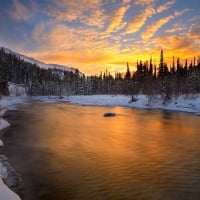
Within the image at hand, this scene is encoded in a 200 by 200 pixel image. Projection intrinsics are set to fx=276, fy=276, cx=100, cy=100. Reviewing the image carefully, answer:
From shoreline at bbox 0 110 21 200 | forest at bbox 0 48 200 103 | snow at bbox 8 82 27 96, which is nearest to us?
shoreline at bbox 0 110 21 200

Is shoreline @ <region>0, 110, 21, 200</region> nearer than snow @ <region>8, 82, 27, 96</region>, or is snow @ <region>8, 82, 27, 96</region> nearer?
shoreline @ <region>0, 110, 21, 200</region>

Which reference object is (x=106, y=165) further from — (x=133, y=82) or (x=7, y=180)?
(x=133, y=82)

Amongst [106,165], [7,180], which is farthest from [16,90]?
[7,180]

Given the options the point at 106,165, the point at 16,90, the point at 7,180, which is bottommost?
the point at 106,165

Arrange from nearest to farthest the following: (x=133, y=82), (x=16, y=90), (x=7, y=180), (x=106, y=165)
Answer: (x=7, y=180), (x=106, y=165), (x=133, y=82), (x=16, y=90)

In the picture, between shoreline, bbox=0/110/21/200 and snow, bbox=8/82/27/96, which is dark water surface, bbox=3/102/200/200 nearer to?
shoreline, bbox=0/110/21/200

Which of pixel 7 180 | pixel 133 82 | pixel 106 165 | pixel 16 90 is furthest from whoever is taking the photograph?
pixel 16 90

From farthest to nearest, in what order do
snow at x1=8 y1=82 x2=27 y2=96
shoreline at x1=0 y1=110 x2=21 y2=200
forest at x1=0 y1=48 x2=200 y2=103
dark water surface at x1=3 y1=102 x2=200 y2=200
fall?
snow at x1=8 y1=82 x2=27 y2=96
forest at x1=0 y1=48 x2=200 y2=103
dark water surface at x1=3 y1=102 x2=200 y2=200
shoreline at x1=0 y1=110 x2=21 y2=200

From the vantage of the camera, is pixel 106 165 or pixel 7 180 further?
pixel 106 165

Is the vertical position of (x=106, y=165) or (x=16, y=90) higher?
(x=16, y=90)

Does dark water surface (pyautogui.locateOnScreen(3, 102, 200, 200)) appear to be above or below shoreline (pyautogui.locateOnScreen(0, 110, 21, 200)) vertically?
below

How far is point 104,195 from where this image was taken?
10219 mm

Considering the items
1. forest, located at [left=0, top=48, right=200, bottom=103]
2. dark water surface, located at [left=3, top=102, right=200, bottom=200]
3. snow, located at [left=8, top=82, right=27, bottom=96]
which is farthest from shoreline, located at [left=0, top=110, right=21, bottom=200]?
snow, located at [left=8, top=82, right=27, bottom=96]

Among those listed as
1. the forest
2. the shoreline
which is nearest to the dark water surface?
the shoreline
